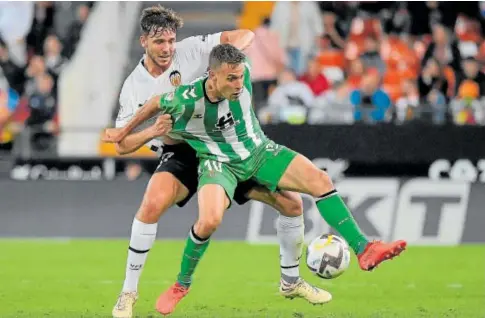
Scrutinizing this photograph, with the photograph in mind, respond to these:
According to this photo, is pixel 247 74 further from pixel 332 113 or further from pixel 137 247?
pixel 332 113

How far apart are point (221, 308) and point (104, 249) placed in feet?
14.0

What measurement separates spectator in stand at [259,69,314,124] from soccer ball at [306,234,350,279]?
17.1 feet

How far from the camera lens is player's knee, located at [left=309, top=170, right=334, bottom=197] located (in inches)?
309

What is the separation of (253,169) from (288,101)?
20.4 feet

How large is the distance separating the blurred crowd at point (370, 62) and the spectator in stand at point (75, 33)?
2.56 meters

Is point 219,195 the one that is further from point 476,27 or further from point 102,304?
point 476,27

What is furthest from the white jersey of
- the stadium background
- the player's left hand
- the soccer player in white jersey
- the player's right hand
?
the stadium background

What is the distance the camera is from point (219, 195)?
25.2ft

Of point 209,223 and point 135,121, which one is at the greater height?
point 135,121

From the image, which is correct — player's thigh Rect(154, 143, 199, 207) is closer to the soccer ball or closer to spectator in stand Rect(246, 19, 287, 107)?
the soccer ball

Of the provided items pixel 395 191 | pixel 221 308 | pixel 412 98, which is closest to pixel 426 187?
pixel 395 191

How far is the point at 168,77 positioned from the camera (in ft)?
26.7

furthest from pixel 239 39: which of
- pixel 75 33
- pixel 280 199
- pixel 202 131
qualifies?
pixel 75 33

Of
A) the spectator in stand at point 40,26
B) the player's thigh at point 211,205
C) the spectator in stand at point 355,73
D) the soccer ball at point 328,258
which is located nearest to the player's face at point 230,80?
the player's thigh at point 211,205
